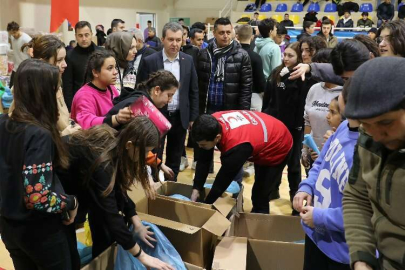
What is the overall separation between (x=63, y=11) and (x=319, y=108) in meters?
6.71

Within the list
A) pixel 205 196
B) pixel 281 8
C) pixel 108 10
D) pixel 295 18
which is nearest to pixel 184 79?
pixel 205 196

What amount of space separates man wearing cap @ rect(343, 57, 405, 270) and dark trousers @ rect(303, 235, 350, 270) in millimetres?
426

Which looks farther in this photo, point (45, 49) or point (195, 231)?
A: point (45, 49)

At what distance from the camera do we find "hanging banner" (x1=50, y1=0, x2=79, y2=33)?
7.56 metres

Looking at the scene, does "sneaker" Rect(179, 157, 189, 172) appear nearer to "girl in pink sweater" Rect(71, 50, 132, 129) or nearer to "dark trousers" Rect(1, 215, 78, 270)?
"girl in pink sweater" Rect(71, 50, 132, 129)

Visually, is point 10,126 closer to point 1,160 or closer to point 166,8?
point 1,160

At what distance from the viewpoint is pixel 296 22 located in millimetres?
11773

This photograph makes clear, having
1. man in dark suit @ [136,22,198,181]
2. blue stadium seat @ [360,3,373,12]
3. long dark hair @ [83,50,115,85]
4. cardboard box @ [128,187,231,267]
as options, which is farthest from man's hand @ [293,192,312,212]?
blue stadium seat @ [360,3,373,12]

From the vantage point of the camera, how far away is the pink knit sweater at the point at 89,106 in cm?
224

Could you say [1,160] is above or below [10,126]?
below

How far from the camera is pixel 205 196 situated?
2.48 metres

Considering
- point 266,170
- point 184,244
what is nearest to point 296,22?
point 266,170

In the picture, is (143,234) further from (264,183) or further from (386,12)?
(386,12)

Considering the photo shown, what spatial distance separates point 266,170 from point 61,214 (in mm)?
1448
